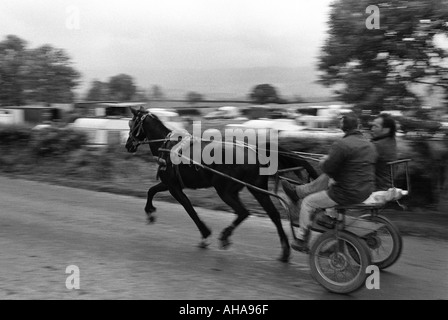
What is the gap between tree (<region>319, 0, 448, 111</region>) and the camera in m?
9.78

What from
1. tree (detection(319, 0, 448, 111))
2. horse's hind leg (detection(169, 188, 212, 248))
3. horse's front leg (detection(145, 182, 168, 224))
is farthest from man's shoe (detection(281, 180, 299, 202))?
tree (detection(319, 0, 448, 111))

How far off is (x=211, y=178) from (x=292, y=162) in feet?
3.91

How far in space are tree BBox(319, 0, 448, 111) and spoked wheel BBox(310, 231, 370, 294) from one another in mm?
4779

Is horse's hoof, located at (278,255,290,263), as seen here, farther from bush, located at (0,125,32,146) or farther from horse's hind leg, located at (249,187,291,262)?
bush, located at (0,125,32,146)

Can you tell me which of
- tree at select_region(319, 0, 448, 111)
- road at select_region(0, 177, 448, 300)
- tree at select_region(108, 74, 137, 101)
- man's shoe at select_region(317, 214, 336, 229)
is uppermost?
tree at select_region(108, 74, 137, 101)

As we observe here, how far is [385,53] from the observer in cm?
1024

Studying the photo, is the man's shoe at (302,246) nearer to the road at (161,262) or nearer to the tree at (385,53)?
the road at (161,262)

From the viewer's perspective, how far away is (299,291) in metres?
6.10

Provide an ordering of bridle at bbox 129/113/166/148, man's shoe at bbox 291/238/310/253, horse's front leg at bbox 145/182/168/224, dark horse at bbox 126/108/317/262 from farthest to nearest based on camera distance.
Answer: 1. bridle at bbox 129/113/166/148
2. horse's front leg at bbox 145/182/168/224
3. dark horse at bbox 126/108/317/262
4. man's shoe at bbox 291/238/310/253

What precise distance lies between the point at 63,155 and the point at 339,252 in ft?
42.6

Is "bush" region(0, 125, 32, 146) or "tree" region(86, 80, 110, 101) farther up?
"tree" region(86, 80, 110, 101)
